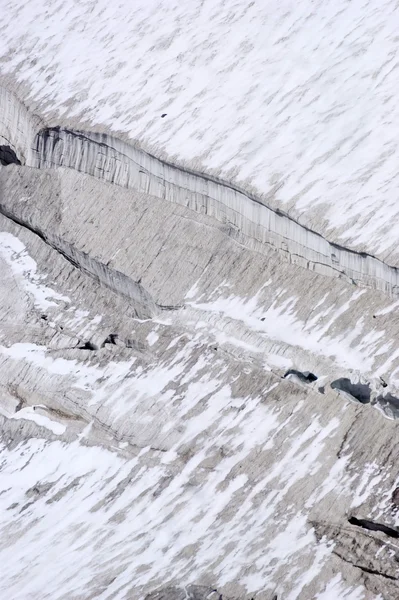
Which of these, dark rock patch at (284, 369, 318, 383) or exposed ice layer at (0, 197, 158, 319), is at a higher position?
exposed ice layer at (0, 197, 158, 319)

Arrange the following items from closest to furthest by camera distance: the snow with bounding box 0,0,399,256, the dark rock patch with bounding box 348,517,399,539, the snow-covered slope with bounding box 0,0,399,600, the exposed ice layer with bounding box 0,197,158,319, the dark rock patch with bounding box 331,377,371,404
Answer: the dark rock patch with bounding box 348,517,399,539
the snow-covered slope with bounding box 0,0,399,600
the dark rock patch with bounding box 331,377,371,404
the snow with bounding box 0,0,399,256
the exposed ice layer with bounding box 0,197,158,319

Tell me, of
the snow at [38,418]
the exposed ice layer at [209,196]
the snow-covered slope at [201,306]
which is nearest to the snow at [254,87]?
the snow-covered slope at [201,306]

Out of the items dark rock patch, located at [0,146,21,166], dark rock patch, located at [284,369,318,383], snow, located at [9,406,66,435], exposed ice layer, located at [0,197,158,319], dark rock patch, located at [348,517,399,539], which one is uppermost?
dark rock patch, located at [0,146,21,166]

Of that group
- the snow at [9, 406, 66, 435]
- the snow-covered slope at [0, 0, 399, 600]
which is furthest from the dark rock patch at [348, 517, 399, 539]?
the snow at [9, 406, 66, 435]

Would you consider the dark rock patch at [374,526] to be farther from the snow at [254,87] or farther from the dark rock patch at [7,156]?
the dark rock patch at [7,156]

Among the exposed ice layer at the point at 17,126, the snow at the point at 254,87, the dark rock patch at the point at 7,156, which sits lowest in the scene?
the dark rock patch at the point at 7,156

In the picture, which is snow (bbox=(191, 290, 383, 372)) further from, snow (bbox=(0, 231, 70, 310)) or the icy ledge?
snow (bbox=(0, 231, 70, 310))

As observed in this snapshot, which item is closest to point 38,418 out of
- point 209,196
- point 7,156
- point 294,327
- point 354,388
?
point 294,327
